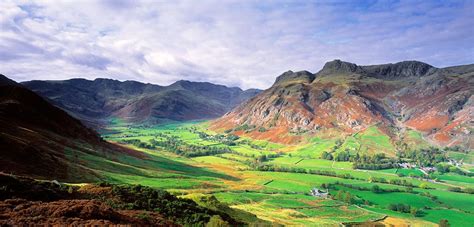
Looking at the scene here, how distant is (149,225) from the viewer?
36.5m

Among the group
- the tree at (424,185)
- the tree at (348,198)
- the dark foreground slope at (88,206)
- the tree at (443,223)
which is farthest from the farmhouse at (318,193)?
the dark foreground slope at (88,206)

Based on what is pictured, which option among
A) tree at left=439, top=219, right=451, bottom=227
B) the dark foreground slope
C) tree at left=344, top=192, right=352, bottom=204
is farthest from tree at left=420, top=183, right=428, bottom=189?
the dark foreground slope

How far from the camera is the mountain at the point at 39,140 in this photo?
74188mm

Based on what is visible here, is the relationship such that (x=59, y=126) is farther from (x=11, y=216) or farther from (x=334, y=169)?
(x=334, y=169)

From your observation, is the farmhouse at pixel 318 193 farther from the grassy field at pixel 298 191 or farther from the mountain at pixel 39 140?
the mountain at pixel 39 140

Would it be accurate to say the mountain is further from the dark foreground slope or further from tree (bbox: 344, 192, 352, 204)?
tree (bbox: 344, 192, 352, 204)

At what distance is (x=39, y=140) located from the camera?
336ft

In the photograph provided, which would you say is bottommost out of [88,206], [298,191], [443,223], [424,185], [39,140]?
[298,191]

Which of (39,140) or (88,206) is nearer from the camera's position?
(88,206)

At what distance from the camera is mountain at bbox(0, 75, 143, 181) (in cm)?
7419

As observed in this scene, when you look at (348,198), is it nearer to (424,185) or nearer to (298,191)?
(298,191)

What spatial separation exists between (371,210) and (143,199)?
3822 inches

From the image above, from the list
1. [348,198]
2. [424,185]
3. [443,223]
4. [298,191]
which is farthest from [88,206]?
[424,185]

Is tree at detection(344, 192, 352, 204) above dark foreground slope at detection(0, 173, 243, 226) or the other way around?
the other way around
